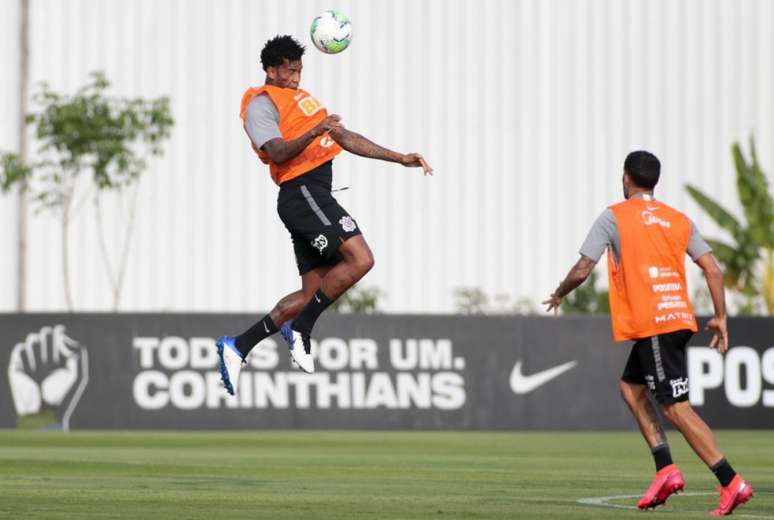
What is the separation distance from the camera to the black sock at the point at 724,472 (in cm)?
836

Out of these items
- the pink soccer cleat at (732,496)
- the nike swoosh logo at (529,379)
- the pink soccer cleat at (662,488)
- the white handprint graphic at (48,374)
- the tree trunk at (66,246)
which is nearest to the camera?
the pink soccer cleat at (732,496)

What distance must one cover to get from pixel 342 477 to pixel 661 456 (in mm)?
2985

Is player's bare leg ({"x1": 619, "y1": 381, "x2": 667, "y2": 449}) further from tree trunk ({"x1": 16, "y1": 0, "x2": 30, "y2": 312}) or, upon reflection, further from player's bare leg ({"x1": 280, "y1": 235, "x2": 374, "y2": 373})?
tree trunk ({"x1": 16, "y1": 0, "x2": 30, "y2": 312})

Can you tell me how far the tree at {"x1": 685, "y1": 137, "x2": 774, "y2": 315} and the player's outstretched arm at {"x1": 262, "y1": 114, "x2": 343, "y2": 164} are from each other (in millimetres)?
21960

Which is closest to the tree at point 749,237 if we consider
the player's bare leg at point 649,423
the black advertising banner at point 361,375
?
the black advertising banner at point 361,375

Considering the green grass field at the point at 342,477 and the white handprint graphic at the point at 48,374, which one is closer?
the green grass field at the point at 342,477

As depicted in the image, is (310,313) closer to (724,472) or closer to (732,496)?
(724,472)

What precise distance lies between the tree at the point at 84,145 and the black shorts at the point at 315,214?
1796 cm

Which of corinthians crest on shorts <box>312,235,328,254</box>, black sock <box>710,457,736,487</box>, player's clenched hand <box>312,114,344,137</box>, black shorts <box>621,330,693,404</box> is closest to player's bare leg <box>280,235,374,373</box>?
corinthians crest on shorts <box>312,235,328,254</box>

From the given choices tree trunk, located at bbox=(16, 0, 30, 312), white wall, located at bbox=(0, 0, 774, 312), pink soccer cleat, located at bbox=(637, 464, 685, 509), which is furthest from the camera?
white wall, located at bbox=(0, 0, 774, 312)

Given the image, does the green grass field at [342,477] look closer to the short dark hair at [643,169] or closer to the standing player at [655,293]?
the standing player at [655,293]

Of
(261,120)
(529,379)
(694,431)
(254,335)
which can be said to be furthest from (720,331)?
(529,379)

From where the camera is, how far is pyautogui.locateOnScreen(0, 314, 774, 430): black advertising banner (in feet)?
71.5

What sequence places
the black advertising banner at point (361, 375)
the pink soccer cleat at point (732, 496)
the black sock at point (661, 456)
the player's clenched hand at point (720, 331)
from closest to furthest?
the pink soccer cleat at point (732, 496)
the player's clenched hand at point (720, 331)
the black sock at point (661, 456)
the black advertising banner at point (361, 375)
